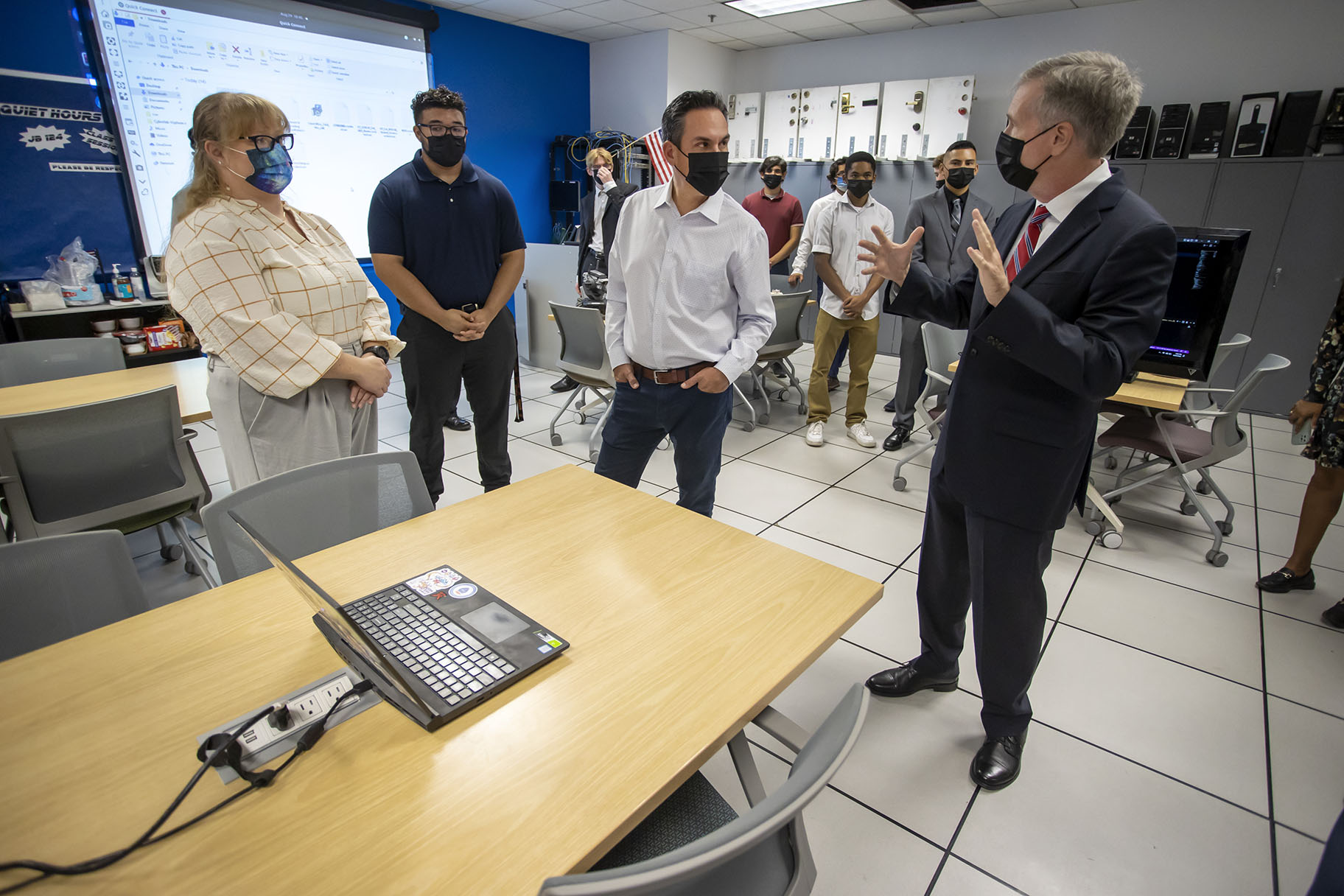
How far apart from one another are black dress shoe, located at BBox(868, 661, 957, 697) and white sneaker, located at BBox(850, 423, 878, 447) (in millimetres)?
2242

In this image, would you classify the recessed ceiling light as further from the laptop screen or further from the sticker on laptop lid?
the laptop screen

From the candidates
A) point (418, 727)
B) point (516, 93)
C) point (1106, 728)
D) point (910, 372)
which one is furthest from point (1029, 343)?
point (516, 93)

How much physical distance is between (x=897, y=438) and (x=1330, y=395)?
202 centimetres

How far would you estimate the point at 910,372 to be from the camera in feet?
13.7

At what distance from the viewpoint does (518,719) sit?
93 cm

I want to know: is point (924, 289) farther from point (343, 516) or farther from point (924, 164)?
point (924, 164)

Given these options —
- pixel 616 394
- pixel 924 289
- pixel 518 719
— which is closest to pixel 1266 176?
pixel 924 289

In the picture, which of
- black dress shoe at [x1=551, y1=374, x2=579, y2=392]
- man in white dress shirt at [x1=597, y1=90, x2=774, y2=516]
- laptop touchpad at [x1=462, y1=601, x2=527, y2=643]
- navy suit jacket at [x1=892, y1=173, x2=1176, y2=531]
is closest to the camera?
laptop touchpad at [x1=462, y1=601, x2=527, y2=643]

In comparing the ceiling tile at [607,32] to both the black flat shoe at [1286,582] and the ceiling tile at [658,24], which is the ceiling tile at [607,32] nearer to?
the ceiling tile at [658,24]

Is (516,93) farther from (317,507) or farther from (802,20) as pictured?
(317,507)

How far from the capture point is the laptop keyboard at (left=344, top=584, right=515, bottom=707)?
3.20ft

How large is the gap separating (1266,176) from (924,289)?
16.6 feet

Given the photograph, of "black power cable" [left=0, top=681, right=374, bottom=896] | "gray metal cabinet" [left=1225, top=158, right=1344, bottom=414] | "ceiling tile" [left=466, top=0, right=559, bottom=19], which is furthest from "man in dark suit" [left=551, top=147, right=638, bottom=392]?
"gray metal cabinet" [left=1225, top=158, right=1344, bottom=414]

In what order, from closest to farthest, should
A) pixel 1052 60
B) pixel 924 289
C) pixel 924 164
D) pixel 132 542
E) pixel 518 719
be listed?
pixel 518 719, pixel 1052 60, pixel 924 289, pixel 132 542, pixel 924 164
